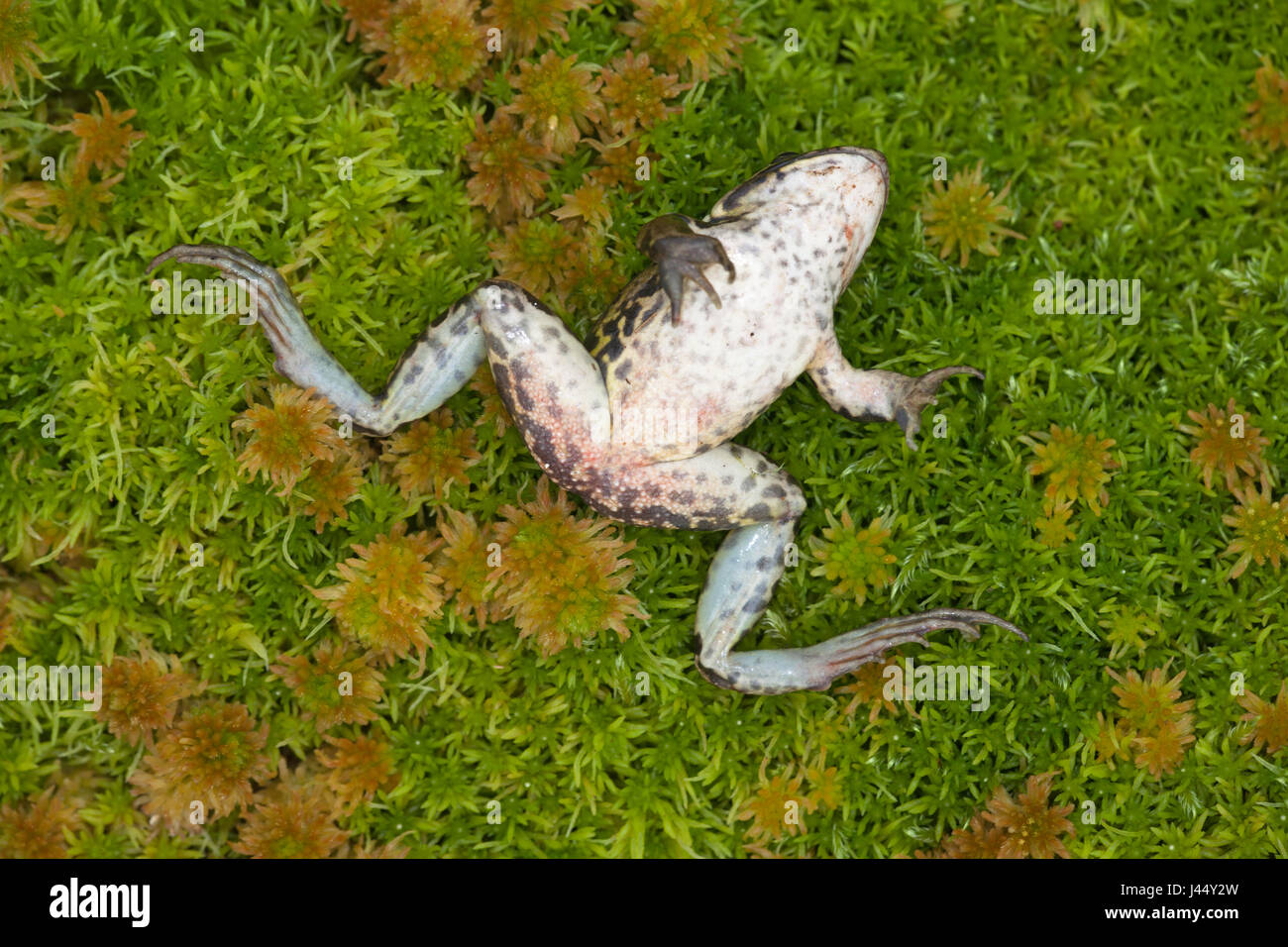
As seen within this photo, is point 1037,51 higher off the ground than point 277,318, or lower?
higher

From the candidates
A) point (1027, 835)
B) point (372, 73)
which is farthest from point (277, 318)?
point (1027, 835)

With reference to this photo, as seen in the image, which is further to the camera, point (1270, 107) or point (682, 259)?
point (1270, 107)

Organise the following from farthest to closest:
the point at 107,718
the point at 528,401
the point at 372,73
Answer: the point at 372,73 → the point at 107,718 → the point at 528,401

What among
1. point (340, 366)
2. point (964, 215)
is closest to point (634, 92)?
point (964, 215)

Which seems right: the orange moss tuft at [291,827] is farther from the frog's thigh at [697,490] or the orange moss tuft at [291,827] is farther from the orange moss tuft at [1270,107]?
the orange moss tuft at [1270,107]

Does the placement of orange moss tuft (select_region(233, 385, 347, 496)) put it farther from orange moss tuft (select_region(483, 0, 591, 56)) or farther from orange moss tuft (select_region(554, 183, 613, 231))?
orange moss tuft (select_region(483, 0, 591, 56))

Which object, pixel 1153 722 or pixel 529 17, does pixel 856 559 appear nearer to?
pixel 1153 722

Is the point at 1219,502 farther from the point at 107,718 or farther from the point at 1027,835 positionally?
the point at 107,718
